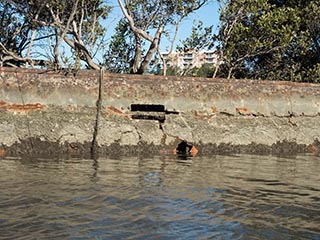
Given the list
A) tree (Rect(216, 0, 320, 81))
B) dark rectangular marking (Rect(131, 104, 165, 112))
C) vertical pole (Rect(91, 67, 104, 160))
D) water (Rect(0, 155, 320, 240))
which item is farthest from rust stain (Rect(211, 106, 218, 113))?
tree (Rect(216, 0, 320, 81))

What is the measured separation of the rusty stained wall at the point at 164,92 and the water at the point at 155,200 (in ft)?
3.99

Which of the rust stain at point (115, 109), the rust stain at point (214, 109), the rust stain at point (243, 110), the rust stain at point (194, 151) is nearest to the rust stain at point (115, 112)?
the rust stain at point (115, 109)

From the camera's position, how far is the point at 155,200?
3807 mm

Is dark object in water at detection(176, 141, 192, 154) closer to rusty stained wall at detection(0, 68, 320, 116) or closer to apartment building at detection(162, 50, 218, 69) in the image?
rusty stained wall at detection(0, 68, 320, 116)

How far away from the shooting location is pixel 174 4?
457 inches

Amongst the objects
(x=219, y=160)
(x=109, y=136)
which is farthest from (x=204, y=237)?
(x=109, y=136)

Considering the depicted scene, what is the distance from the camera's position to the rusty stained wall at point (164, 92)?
6.81 metres

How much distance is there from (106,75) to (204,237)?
4.74 meters

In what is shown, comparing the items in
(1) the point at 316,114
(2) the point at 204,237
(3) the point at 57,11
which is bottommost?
(2) the point at 204,237

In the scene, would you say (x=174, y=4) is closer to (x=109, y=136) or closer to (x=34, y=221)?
(x=109, y=136)

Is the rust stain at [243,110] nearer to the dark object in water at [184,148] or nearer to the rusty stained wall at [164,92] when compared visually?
the rusty stained wall at [164,92]

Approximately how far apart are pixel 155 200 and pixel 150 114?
3.65 m

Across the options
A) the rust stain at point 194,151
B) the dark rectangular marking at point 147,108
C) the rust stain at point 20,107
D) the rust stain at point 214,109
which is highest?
the rust stain at point 214,109

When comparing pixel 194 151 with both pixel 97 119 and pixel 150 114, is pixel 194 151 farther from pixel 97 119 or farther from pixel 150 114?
pixel 97 119
